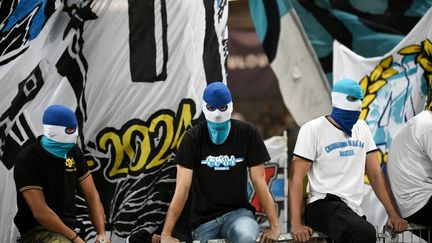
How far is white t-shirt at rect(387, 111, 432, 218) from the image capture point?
27.2 feet

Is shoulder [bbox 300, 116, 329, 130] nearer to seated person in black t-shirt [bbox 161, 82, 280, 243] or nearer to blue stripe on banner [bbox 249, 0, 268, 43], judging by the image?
seated person in black t-shirt [bbox 161, 82, 280, 243]

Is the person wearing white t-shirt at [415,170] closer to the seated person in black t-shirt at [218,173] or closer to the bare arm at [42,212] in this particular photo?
the seated person in black t-shirt at [218,173]

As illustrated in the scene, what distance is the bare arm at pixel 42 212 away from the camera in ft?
23.1

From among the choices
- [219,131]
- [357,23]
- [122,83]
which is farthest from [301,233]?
[357,23]

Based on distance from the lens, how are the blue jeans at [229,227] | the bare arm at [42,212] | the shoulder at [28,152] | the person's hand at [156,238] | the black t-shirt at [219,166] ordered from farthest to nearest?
the person's hand at [156,238] < the black t-shirt at [219,166] < the blue jeans at [229,227] < the shoulder at [28,152] < the bare arm at [42,212]

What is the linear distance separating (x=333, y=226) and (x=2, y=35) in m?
3.21

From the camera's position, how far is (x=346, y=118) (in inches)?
314

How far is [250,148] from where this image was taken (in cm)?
771

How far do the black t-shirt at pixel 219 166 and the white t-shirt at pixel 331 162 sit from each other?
1.49 ft

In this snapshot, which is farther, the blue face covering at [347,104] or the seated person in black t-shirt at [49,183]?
the blue face covering at [347,104]

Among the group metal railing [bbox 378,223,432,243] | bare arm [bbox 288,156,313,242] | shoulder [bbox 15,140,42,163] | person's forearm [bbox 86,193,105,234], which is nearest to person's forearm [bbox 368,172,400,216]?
metal railing [bbox 378,223,432,243]

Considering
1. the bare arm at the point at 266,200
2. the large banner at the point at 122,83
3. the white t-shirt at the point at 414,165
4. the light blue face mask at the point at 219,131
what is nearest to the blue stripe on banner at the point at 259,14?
the large banner at the point at 122,83

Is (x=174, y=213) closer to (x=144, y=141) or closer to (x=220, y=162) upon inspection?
(x=220, y=162)

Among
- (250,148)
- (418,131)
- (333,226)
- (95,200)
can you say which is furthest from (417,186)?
(95,200)
